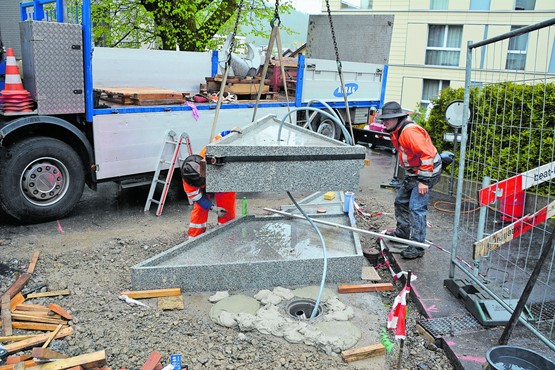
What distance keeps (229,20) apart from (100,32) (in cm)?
347

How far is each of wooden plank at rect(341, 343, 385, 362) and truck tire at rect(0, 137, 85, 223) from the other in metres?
4.66

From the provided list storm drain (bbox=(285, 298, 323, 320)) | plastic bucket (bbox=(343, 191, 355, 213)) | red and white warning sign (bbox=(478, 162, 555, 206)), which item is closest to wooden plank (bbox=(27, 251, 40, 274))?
storm drain (bbox=(285, 298, 323, 320))

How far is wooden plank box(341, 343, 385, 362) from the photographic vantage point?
374cm

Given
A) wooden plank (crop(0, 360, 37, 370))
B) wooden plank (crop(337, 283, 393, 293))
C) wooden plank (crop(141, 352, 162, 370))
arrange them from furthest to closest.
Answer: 1. wooden plank (crop(337, 283, 393, 293))
2. wooden plank (crop(141, 352, 162, 370))
3. wooden plank (crop(0, 360, 37, 370))

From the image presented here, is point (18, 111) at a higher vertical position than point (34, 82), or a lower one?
lower

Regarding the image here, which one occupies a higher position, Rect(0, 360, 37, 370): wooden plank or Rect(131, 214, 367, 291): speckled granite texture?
Rect(131, 214, 367, 291): speckled granite texture

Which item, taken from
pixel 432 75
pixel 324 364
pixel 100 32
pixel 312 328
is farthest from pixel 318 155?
pixel 432 75

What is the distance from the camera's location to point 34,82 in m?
6.11

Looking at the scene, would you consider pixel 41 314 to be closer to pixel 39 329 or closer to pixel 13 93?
pixel 39 329

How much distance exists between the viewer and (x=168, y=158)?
7539 millimetres

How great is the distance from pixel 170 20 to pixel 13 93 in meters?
6.55

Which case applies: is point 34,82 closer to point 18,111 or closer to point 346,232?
point 18,111

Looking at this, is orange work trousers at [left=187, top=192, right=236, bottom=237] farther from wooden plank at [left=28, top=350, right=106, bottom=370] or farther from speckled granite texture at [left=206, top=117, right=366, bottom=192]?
wooden plank at [left=28, top=350, right=106, bottom=370]

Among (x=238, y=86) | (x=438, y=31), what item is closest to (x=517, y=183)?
(x=238, y=86)
